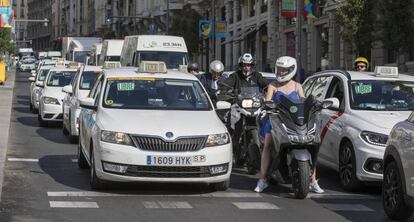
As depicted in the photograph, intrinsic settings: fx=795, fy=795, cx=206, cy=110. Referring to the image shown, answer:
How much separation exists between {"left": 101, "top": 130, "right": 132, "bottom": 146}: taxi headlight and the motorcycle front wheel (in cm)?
209

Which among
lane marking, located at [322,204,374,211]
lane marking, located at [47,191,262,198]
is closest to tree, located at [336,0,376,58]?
lane marking, located at [47,191,262,198]

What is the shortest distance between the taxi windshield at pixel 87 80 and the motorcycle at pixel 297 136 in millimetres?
8740

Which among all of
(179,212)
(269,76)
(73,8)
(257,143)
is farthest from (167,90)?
(73,8)

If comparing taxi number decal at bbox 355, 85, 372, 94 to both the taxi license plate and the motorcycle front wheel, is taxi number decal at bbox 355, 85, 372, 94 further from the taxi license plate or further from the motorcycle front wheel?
the taxi license plate

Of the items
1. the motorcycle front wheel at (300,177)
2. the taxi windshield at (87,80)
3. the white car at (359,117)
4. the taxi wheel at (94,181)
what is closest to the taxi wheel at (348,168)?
the white car at (359,117)

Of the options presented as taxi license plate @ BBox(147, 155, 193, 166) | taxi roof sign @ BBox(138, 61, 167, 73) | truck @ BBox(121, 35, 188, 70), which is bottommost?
taxi license plate @ BBox(147, 155, 193, 166)

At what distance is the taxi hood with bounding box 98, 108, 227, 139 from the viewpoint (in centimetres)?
989

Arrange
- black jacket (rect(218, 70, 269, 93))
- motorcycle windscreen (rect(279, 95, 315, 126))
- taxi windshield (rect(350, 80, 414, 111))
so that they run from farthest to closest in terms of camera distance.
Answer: black jacket (rect(218, 70, 269, 93)) → taxi windshield (rect(350, 80, 414, 111)) → motorcycle windscreen (rect(279, 95, 315, 126))

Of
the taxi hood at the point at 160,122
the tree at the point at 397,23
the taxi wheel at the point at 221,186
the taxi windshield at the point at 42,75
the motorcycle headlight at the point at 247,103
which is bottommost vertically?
the taxi wheel at the point at 221,186

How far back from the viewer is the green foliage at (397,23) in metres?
21.0

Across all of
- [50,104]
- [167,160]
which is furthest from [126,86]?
[50,104]

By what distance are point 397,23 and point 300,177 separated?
41.6 ft

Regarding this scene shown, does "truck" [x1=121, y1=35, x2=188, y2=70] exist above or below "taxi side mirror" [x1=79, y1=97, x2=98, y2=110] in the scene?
above

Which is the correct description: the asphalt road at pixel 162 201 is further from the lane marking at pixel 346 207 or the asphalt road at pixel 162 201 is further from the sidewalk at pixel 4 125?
the sidewalk at pixel 4 125
